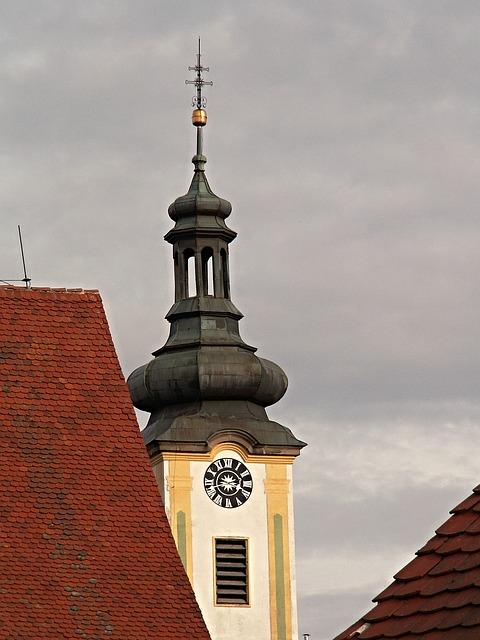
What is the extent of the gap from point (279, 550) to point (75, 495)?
32.9 m

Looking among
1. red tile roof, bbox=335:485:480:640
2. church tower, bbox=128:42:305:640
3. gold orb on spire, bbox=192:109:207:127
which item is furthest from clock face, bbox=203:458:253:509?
red tile roof, bbox=335:485:480:640

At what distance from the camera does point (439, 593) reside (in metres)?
7.86

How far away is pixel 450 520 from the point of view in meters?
8.30

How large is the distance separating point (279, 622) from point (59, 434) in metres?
32.0

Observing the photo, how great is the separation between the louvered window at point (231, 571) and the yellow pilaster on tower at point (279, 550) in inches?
28.5

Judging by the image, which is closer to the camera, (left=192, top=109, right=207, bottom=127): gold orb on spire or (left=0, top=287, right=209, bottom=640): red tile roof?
(left=0, top=287, right=209, bottom=640): red tile roof

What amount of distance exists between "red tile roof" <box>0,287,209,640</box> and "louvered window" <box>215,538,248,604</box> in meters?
31.4

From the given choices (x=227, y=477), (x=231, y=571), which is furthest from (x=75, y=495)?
(x=231, y=571)

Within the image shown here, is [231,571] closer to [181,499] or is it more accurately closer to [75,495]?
[181,499]

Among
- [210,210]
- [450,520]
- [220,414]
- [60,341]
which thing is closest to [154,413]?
[220,414]

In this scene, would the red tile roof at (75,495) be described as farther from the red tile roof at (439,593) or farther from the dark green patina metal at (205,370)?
the dark green patina metal at (205,370)

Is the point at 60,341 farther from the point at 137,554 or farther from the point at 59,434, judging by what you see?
the point at 137,554

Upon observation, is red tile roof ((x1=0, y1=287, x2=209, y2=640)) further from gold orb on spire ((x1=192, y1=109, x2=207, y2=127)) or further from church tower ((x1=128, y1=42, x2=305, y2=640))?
gold orb on spire ((x1=192, y1=109, x2=207, y2=127))

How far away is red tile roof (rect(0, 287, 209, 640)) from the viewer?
18703 millimetres
